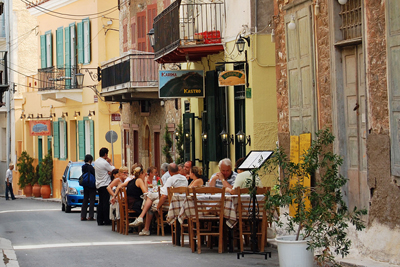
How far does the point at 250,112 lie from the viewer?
17469mm

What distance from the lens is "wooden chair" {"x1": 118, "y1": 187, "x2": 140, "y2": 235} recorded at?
15312 mm

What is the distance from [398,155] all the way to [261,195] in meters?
2.79

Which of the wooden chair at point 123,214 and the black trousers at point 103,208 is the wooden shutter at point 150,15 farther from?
the wooden chair at point 123,214

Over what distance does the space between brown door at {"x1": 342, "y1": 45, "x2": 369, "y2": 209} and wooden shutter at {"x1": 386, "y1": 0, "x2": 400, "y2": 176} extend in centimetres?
112

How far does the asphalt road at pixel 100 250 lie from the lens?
11.1m

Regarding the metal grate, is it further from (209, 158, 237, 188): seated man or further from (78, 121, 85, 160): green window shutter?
(78, 121, 85, 160): green window shutter

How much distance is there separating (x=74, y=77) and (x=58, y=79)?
823mm

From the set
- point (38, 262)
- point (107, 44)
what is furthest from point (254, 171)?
point (107, 44)

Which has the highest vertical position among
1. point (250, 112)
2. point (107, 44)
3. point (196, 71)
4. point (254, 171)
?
point (107, 44)

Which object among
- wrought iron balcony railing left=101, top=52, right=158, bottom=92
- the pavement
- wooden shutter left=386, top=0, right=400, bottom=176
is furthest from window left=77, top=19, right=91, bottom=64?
wooden shutter left=386, top=0, right=400, bottom=176

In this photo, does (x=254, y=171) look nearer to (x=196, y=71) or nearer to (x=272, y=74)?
(x=272, y=74)

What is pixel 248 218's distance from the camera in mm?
11648

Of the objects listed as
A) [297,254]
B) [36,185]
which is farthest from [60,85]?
[297,254]

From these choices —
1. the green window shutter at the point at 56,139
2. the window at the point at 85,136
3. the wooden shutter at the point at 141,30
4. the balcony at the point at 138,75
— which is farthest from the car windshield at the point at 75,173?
the green window shutter at the point at 56,139
